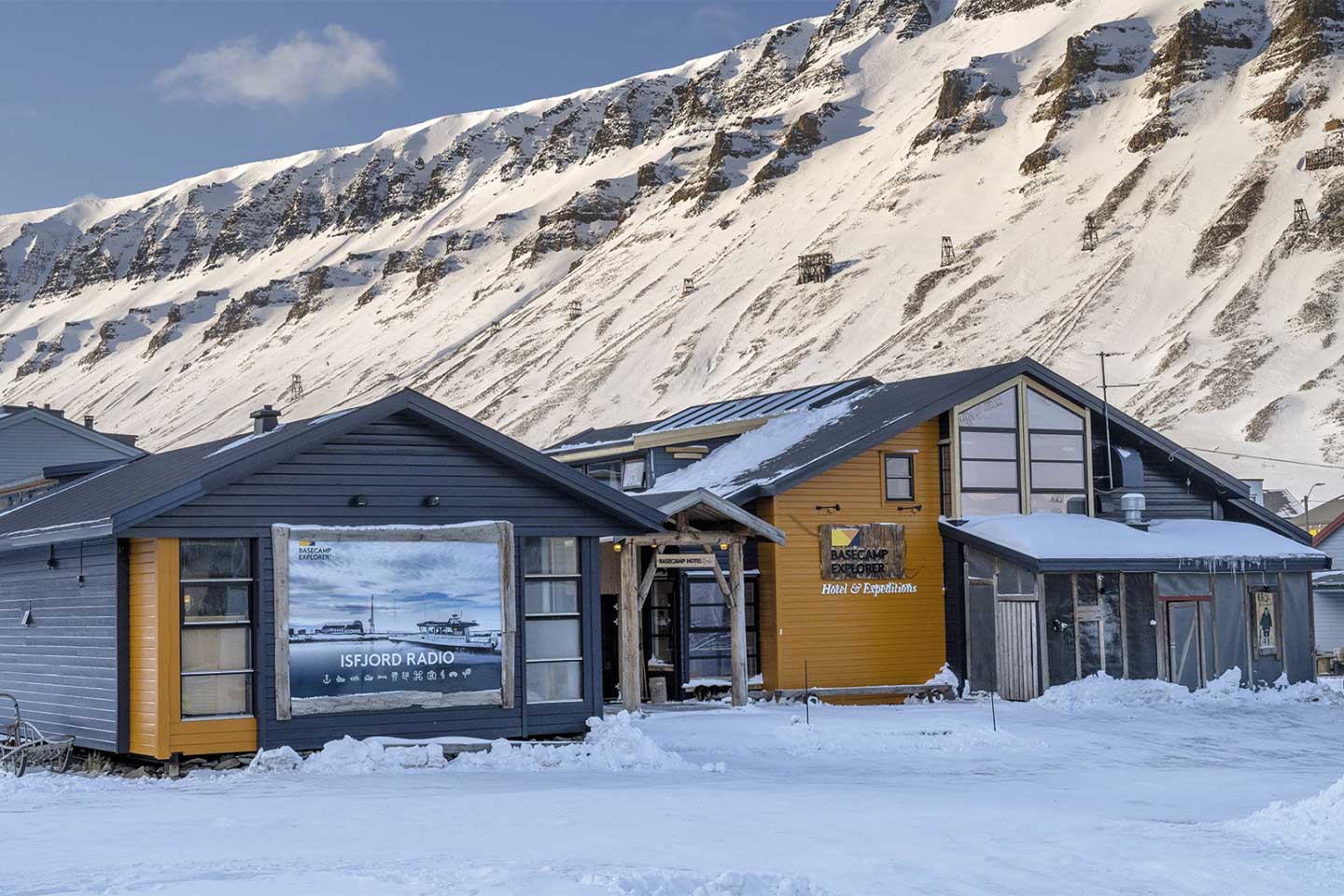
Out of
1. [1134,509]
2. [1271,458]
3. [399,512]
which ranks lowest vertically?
[399,512]

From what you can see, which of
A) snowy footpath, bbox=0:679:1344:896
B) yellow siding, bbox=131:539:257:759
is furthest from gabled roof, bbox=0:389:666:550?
snowy footpath, bbox=0:679:1344:896

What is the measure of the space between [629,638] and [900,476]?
7841 millimetres

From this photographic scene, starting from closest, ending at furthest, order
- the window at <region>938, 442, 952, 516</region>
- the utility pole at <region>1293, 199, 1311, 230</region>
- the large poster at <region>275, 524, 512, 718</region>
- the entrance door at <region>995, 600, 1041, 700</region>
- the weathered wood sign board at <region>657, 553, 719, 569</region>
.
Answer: the large poster at <region>275, 524, 512, 718</region>, the weathered wood sign board at <region>657, 553, 719, 569</region>, the entrance door at <region>995, 600, 1041, 700</region>, the window at <region>938, 442, 952, 516</region>, the utility pole at <region>1293, 199, 1311, 230</region>

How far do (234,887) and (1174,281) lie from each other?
112 metres

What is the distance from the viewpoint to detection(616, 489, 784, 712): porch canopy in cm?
2511

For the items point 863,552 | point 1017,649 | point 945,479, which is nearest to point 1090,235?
point 945,479

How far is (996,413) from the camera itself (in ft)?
99.8

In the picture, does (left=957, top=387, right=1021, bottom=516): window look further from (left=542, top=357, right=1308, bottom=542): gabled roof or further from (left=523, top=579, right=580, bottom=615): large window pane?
(left=523, top=579, right=580, bottom=615): large window pane

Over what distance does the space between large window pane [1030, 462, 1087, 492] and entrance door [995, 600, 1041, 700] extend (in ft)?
10.8

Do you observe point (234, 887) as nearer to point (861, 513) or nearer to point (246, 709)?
point (246, 709)

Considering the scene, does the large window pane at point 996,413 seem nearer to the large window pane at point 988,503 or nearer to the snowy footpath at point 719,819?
the large window pane at point 988,503

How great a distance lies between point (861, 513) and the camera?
2944 cm

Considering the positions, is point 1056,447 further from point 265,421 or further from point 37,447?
point 37,447

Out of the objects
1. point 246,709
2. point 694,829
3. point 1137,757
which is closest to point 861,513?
point 1137,757
